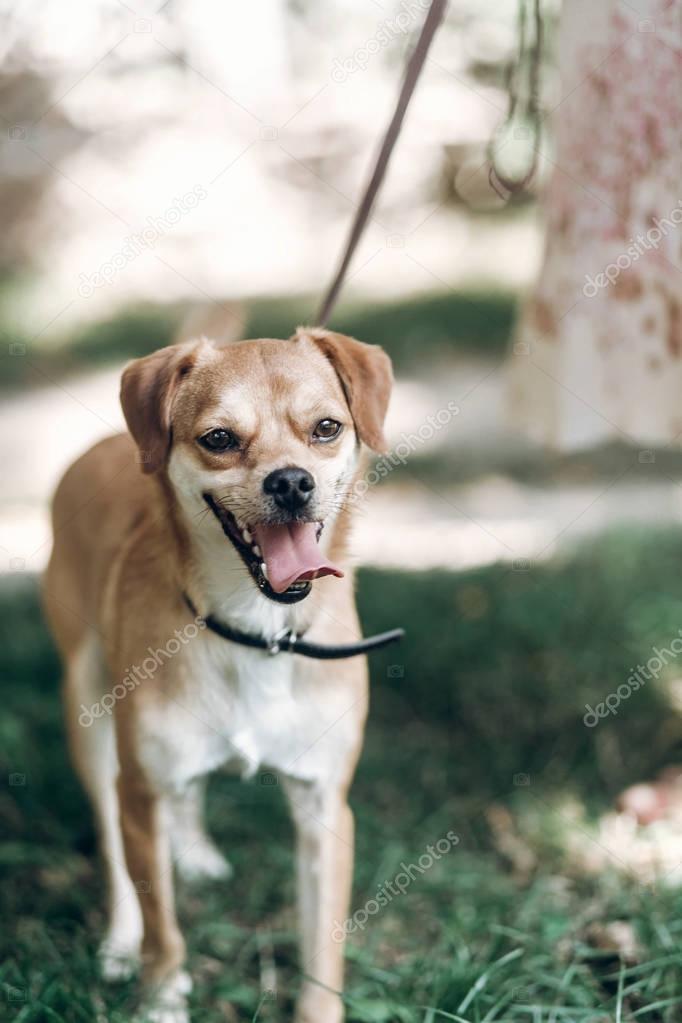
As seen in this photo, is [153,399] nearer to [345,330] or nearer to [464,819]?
[464,819]

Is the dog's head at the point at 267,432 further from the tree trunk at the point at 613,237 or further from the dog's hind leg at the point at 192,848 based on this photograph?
the dog's hind leg at the point at 192,848

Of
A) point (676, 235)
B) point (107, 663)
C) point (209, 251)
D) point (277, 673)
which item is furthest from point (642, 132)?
point (209, 251)

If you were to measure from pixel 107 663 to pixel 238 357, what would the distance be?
1.20 meters

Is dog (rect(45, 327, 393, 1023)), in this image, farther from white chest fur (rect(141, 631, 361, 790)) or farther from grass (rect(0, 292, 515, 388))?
grass (rect(0, 292, 515, 388))

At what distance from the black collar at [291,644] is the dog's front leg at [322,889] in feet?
1.29

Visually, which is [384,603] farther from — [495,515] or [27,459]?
[27,459]

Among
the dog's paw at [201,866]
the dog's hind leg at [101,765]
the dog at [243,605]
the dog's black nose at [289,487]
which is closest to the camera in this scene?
the dog's black nose at [289,487]

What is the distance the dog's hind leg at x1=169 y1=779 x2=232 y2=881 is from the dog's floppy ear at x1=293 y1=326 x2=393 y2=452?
5.10 ft

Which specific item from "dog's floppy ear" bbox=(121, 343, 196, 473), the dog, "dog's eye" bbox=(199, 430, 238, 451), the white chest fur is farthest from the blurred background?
"dog's eye" bbox=(199, 430, 238, 451)

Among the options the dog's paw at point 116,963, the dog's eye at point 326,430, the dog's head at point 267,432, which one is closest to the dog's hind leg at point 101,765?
the dog's paw at point 116,963

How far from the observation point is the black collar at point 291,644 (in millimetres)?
2797

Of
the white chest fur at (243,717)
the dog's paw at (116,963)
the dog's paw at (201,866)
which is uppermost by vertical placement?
the white chest fur at (243,717)

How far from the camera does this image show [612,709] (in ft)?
14.3

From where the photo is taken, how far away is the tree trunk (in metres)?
2.97
